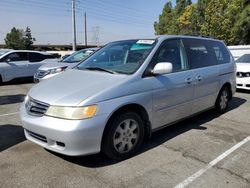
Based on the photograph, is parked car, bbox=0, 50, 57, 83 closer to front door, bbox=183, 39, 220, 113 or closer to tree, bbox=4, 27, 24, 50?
front door, bbox=183, 39, 220, 113

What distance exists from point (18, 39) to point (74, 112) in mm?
85757

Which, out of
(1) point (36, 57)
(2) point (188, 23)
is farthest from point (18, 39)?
(1) point (36, 57)

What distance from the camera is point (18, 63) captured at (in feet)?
41.6

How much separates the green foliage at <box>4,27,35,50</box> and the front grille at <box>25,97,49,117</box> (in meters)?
81.1

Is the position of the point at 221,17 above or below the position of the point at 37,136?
above

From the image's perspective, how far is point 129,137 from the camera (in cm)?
404

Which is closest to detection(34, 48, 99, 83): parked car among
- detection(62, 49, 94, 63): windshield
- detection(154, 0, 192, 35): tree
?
detection(62, 49, 94, 63): windshield

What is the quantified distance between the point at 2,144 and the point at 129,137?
212 centimetres

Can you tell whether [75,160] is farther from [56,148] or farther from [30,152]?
[30,152]

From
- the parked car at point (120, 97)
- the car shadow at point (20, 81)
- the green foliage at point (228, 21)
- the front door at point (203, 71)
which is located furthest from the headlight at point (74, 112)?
the green foliage at point (228, 21)

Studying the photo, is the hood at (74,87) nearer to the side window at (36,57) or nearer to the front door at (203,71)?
the front door at (203,71)

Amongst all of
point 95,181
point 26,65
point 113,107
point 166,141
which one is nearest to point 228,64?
point 166,141

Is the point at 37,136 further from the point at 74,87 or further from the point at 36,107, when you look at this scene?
the point at 74,87

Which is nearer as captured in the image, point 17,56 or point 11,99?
point 11,99
